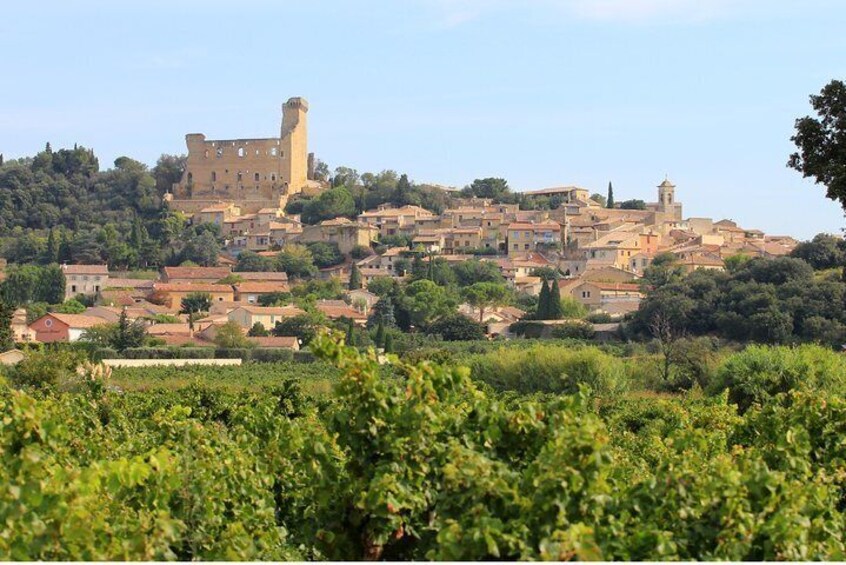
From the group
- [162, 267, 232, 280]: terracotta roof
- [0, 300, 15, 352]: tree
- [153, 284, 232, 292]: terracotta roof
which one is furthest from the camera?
[162, 267, 232, 280]: terracotta roof

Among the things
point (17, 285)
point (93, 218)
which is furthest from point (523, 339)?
point (93, 218)

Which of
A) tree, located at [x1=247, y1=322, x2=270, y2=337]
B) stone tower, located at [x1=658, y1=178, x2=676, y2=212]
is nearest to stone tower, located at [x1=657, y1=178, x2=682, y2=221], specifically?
stone tower, located at [x1=658, y1=178, x2=676, y2=212]

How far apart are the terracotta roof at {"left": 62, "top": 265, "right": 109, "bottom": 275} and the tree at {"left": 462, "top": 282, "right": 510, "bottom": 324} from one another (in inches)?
830

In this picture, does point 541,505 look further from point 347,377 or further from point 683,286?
point 683,286

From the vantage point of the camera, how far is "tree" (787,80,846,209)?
Result: 53.1ft

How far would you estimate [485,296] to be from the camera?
74.1 m

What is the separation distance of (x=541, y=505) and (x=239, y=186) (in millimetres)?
106085

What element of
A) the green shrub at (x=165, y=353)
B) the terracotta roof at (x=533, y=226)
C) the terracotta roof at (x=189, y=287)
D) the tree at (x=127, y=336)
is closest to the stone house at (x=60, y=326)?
the tree at (x=127, y=336)

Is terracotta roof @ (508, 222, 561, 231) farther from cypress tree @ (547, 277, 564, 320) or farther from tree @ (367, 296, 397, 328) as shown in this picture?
cypress tree @ (547, 277, 564, 320)

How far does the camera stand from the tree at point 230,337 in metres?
58.6

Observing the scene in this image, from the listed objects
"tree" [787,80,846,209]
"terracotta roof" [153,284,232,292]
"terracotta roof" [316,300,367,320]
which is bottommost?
"terracotta roof" [316,300,367,320]

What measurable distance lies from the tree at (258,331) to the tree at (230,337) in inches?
97.8

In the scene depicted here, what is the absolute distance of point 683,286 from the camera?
6166 cm

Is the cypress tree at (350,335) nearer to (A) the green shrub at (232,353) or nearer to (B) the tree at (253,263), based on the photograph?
(A) the green shrub at (232,353)
